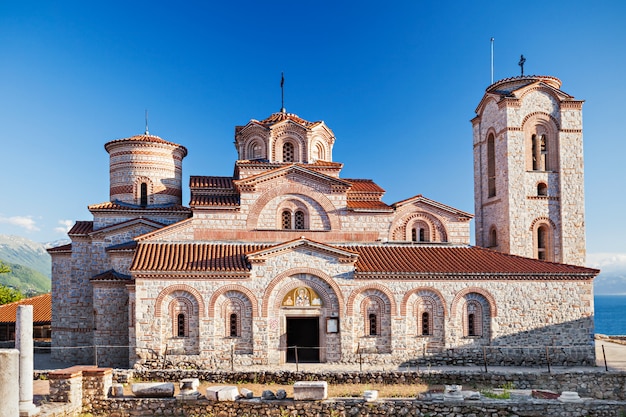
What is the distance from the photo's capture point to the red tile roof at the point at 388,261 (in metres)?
21.0

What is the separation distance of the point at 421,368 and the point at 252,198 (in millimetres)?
9099

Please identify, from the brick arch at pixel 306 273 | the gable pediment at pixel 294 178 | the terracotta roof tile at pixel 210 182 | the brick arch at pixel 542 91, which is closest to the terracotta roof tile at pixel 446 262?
the brick arch at pixel 306 273

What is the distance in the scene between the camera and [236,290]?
2097 cm

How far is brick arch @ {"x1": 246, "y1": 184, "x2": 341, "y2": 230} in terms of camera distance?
2344 centimetres

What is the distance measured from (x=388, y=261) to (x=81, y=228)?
13093 millimetres

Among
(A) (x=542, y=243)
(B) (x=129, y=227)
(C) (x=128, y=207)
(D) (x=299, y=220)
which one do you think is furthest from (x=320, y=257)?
(A) (x=542, y=243)

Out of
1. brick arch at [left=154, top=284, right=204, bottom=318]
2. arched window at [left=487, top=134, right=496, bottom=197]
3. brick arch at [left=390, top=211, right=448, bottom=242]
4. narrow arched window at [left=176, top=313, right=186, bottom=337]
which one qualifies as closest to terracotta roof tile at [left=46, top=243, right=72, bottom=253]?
brick arch at [left=154, top=284, right=204, bottom=318]

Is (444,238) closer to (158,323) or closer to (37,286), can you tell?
(158,323)

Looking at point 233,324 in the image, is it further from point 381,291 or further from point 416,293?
point 416,293

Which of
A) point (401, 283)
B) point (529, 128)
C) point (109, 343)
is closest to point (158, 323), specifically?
point (109, 343)

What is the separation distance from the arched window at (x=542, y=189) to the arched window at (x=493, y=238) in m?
2.59

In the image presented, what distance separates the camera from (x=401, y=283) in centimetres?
2167

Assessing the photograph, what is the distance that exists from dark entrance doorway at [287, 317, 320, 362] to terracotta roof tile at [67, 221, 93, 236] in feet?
31.7

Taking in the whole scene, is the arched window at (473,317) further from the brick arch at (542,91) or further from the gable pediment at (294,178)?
the brick arch at (542,91)
